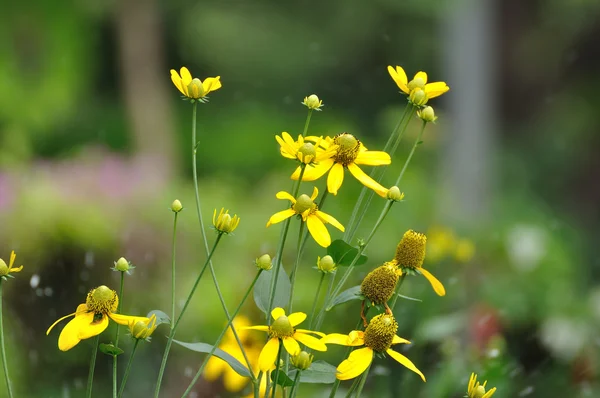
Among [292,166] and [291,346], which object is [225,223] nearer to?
[291,346]

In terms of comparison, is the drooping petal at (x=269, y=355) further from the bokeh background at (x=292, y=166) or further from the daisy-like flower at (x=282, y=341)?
the bokeh background at (x=292, y=166)

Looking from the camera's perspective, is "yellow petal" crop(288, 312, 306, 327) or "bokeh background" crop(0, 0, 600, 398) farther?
"bokeh background" crop(0, 0, 600, 398)

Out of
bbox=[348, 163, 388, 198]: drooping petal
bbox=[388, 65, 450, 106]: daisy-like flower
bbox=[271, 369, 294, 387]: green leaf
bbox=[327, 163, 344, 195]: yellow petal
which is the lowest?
bbox=[271, 369, 294, 387]: green leaf

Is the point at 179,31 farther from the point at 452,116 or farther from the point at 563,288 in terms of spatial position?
the point at 563,288

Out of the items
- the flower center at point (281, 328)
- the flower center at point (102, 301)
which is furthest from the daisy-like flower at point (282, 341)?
the flower center at point (102, 301)

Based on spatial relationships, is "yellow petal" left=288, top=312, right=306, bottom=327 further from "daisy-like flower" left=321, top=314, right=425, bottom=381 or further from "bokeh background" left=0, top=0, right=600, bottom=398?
"bokeh background" left=0, top=0, right=600, bottom=398

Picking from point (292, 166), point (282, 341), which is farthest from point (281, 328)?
point (292, 166)

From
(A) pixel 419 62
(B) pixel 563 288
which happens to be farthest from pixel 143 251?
(A) pixel 419 62

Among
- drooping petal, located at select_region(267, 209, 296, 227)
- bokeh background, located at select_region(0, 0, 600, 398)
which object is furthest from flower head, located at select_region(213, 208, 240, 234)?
bokeh background, located at select_region(0, 0, 600, 398)
